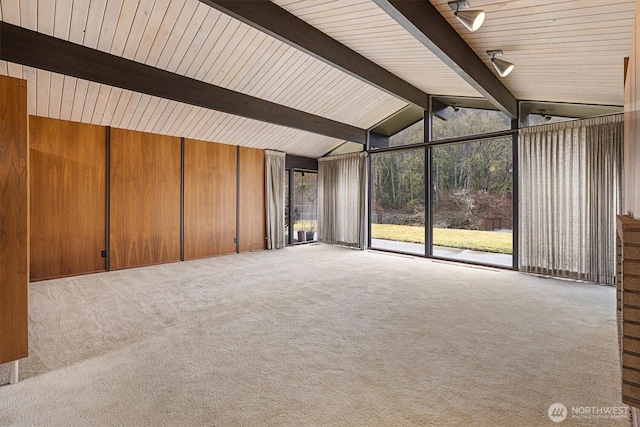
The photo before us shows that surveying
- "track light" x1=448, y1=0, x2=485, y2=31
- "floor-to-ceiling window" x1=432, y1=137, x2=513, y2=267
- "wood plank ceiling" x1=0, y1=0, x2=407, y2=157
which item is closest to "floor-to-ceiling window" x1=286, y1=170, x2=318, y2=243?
"wood plank ceiling" x1=0, y1=0, x2=407, y2=157

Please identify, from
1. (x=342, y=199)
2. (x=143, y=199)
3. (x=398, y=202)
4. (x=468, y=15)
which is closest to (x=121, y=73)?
(x=143, y=199)

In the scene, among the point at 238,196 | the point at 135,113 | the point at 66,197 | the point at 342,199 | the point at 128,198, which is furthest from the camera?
the point at 342,199

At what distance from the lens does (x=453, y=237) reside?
7281 mm

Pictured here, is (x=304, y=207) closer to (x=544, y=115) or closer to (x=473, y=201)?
(x=473, y=201)

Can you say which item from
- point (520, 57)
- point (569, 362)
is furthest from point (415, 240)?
point (569, 362)

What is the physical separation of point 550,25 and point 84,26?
4086mm

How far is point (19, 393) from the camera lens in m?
1.70

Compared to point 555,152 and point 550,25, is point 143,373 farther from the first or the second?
point 555,152

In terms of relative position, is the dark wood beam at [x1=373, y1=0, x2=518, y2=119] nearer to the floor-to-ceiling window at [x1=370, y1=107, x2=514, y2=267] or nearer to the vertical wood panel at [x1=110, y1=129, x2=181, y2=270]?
the floor-to-ceiling window at [x1=370, y1=107, x2=514, y2=267]

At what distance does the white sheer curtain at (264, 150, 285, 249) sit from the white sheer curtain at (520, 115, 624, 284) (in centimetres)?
470

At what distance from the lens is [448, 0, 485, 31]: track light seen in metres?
2.22

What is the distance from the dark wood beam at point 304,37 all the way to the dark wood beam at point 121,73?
172 centimetres

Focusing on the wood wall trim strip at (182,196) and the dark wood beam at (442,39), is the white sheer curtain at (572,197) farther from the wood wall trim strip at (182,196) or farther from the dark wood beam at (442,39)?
the wood wall trim strip at (182,196)

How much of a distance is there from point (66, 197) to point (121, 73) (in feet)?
7.43
